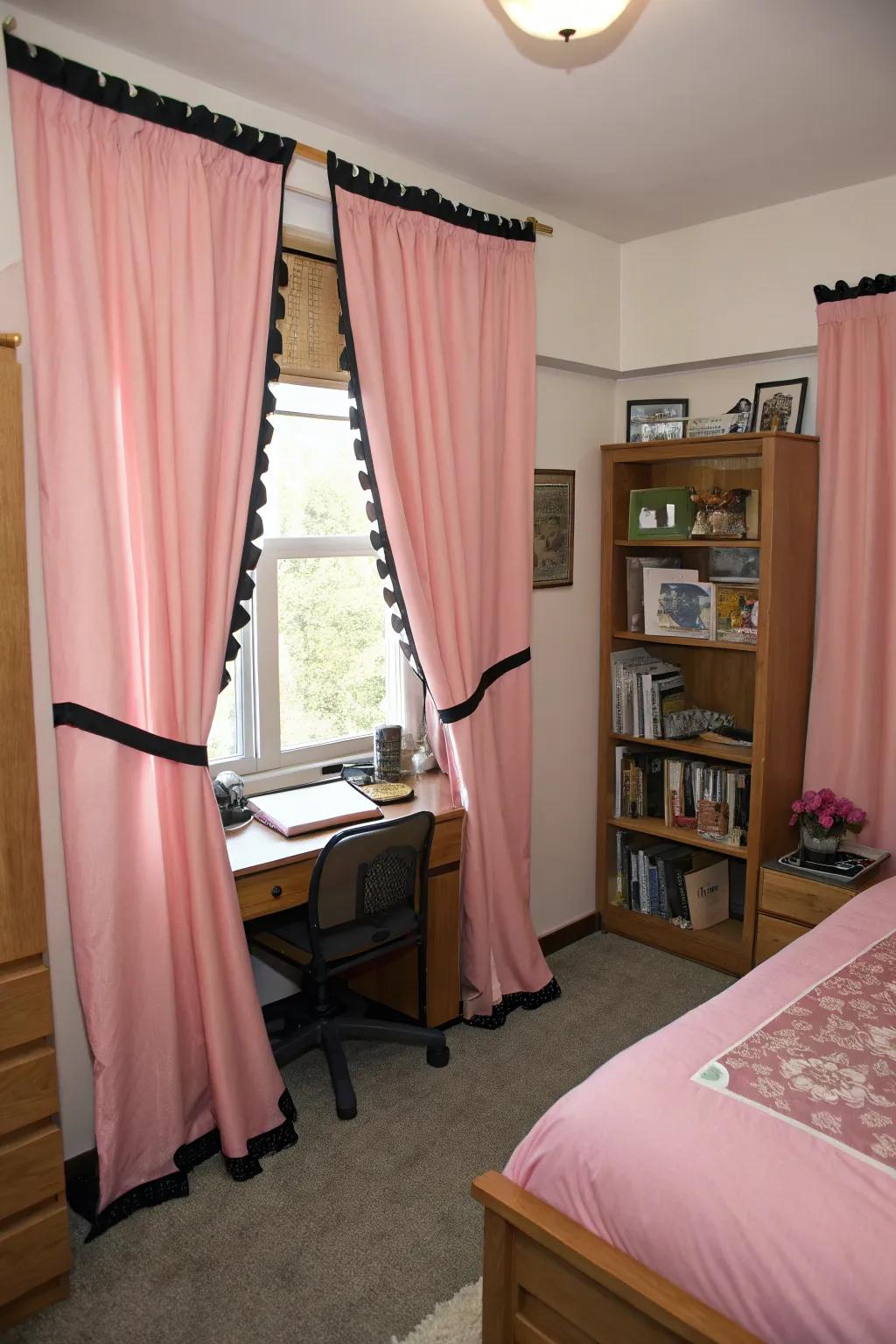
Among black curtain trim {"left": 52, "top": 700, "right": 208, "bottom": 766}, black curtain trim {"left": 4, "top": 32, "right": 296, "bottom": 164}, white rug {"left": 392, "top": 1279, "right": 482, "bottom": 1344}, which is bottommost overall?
white rug {"left": 392, "top": 1279, "right": 482, "bottom": 1344}

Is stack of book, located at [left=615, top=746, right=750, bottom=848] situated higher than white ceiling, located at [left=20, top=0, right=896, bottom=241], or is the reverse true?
white ceiling, located at [left=20, top=0, right=896, bottom=241]

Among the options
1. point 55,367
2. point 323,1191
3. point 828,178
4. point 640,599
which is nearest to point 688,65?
point 828,178

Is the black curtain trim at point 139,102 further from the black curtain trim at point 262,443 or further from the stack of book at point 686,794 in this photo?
the stack of book at point 686,794

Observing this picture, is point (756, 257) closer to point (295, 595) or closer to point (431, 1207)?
point (295, 595)

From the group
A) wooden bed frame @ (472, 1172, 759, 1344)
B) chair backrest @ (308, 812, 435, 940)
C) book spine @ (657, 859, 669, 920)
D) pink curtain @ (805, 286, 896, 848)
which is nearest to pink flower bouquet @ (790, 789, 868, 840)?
pink curtain @ (805, 286, 896, 848)

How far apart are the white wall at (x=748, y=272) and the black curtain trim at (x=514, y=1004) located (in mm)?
2359

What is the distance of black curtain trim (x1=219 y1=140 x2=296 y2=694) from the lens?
2.50 metres

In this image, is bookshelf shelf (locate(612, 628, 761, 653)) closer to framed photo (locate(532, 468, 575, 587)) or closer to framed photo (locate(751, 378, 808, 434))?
framed photo (locate(532, 468, 575, 587))

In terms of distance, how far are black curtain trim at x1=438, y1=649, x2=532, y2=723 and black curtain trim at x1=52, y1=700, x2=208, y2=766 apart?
0.92m

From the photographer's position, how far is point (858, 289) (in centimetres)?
311

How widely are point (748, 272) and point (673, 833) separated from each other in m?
2.06

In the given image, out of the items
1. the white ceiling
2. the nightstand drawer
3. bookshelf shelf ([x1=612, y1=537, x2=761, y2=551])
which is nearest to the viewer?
the white ceiling

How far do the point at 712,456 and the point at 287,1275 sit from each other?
2.89 m

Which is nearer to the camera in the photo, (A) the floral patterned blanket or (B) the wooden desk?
(A) the floral patterned blanket
